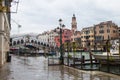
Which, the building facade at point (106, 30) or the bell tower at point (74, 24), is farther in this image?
the bell tower at point (74, 24)

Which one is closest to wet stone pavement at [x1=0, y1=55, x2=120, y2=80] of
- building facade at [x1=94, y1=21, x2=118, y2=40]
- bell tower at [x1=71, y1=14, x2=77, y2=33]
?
building facade at [x1=94, y1=21, x2=118, y2=40]

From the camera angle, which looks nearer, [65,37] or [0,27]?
[0,27]

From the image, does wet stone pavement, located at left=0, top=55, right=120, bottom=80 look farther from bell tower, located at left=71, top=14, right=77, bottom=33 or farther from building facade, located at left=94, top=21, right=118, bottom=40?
bell tower, located at left=71, top=14, right=77, bottom=33

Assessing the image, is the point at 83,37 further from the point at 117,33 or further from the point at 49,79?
the point at 49,79

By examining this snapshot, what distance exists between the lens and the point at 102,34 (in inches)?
5866

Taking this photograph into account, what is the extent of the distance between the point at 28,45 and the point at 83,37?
39.0m

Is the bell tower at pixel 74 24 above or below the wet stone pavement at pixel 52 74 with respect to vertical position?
above

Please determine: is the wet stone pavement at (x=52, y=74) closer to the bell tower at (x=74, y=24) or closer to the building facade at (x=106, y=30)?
the building facade at (x=106, y=30)

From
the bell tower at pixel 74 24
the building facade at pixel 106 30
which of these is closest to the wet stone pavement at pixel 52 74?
the building facade at pixel 106 30

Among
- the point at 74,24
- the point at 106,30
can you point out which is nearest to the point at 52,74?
the point at 106,30

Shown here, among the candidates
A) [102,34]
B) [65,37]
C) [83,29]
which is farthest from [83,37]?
[65,37]

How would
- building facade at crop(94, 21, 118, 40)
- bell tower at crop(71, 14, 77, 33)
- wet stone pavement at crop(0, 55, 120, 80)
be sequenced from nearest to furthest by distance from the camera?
wet stone pavement at crop(0, 55, 120, 80) < building facade at crop(94, 21, 118, 40) < bell tower at crop(71, 14, 77, 33)

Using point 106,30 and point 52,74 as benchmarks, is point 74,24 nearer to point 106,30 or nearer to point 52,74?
point 106,30

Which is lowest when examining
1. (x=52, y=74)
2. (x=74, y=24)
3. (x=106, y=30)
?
(x=52, y=74)
